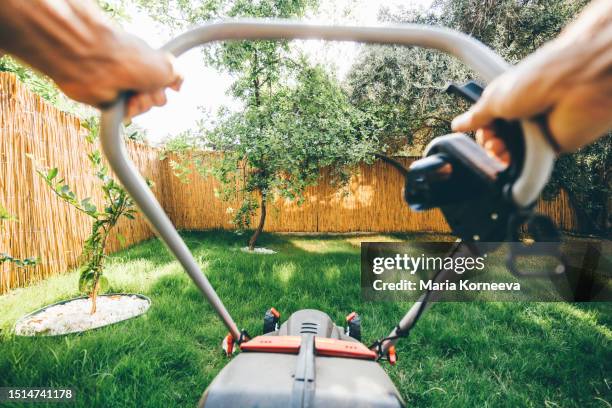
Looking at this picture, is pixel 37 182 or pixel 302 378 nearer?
pixel 302 378

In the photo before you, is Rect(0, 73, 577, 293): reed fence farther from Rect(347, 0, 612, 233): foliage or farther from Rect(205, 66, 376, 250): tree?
Rect(347, 0, 612, 233): foliage

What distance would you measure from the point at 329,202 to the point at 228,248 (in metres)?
3.25

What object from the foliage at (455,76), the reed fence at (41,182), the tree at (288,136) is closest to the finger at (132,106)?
the reed fence at (41,182)

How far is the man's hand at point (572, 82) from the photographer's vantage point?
422 mm

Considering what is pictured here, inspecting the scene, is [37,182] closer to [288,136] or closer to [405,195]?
[288,136]

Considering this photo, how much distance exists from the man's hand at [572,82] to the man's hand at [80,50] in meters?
0.58

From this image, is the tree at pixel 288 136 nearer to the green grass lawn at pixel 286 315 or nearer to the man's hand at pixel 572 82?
the green grass lawn at pixel 286 315

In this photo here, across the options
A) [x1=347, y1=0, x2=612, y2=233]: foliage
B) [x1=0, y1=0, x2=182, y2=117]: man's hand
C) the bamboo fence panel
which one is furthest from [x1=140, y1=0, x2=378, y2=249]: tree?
[x1=0, y1=0, x2=182, y2=117]: man's hand

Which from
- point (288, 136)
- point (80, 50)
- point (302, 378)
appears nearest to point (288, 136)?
point (288, 136)

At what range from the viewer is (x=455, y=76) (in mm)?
5555

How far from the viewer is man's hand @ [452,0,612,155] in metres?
0.42

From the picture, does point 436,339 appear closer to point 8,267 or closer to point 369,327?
point 369,327

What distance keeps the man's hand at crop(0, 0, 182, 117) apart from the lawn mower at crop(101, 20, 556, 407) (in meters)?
0.05

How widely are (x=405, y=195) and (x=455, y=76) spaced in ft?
19.1
